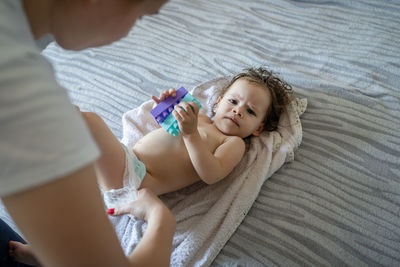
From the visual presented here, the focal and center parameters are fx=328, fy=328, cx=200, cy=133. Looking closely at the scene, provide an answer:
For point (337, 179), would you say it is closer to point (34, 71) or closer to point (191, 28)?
point (34, 71)

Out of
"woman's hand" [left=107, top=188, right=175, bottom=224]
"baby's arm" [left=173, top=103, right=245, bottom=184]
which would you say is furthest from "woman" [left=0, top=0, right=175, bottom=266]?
"baby's arm" [left=173, top=103, right=245, bottom=184]

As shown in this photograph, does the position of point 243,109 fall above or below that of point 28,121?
below

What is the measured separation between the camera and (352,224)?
88 cm

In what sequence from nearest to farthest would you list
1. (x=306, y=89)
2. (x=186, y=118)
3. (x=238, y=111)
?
(x=186, y=118) → (x=238, y=111) → (x=306, y=89)

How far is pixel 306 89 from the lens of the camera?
1.23m

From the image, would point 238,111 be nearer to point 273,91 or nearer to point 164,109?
point 273,91

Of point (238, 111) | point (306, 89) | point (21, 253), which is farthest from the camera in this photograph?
point (306, 89)

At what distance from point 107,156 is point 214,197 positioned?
338 millimetres

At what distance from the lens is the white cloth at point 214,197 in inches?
34.0

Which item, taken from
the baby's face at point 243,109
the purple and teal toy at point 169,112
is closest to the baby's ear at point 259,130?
the baby's face at point 243,109

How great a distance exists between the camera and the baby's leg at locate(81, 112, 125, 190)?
2.78 feet

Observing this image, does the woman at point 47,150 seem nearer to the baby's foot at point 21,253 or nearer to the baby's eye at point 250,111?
the baby's foot at point 21,253

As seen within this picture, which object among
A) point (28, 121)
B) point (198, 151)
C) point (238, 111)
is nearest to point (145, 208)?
point (198, 151)

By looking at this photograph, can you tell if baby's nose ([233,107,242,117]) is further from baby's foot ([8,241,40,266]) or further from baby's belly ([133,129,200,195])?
baby's foot ([8,241,40,266])
